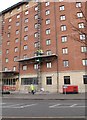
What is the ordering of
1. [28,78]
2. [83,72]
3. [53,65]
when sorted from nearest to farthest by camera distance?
1. [83,72]
2. [53,65]
3. [28,78]

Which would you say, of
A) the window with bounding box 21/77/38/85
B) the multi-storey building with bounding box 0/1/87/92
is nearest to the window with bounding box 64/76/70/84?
the multi-storey building with bounding box 0/1/87/92

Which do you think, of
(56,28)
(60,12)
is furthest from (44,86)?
(60,12)

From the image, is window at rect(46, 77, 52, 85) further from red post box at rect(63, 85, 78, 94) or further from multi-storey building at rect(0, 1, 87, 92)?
red post box at rect(63, 85, 78, 94)

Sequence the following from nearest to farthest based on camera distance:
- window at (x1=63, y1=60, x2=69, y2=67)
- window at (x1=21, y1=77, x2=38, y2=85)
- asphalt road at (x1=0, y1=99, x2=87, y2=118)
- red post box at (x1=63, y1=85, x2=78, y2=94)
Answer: asphalt road at (x1=0, y1=99, x2=87, y2=118), red post box at (x1=63, y1=85, x2=78, y2=94), window at (x1=63, y1=60, x2=69, y2=67), window at (x1=21, y1=77, x2=38, y2=85)

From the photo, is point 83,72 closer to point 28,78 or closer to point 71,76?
point 71,76

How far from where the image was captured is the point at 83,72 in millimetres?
41500

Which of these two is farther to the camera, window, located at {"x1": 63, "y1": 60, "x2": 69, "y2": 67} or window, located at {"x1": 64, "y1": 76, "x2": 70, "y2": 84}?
window, located at {"x1": 63, "y1": 60, "x2": 69, "y2": 67}

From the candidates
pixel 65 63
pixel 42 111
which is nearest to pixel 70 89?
pixel 65 63

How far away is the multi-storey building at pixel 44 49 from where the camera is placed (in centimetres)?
4281

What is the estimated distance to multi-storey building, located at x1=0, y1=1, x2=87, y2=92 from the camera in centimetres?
4281

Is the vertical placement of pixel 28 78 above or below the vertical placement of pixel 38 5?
below

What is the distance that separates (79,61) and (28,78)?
12.0 meters

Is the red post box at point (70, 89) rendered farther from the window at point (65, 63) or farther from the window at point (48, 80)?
the window at point (48, 80)

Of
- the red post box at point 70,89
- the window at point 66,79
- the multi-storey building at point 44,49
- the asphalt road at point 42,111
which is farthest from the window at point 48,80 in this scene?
the asphalt road at point 42,111
